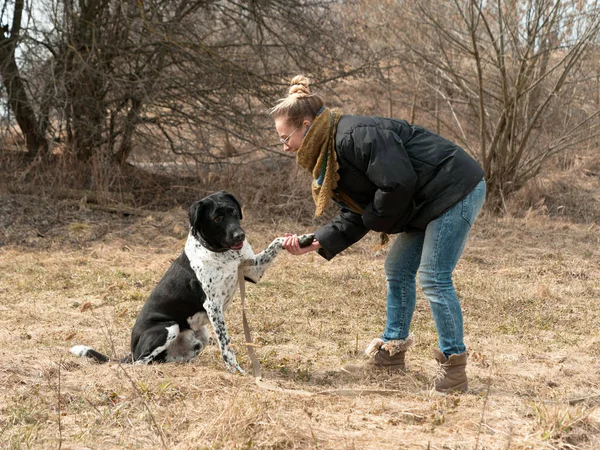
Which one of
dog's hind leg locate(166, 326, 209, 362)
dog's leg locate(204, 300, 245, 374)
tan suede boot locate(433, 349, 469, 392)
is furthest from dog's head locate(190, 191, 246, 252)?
tan suede boot locate(433, 349, 469, 392)

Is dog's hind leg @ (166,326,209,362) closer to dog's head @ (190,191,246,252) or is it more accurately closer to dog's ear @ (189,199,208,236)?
dog's head @ (190,191,246,252)

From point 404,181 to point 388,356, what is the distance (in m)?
1.40

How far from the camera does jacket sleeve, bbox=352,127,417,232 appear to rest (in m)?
3.22

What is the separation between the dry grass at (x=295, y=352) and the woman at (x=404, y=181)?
540 mm

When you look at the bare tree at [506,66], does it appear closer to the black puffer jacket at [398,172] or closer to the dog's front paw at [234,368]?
the black puffer jacket at [398,172]

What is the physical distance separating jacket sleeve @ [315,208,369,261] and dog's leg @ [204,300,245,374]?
34.4 inches

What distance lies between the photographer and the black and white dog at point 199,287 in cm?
401

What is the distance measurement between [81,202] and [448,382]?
7.50 metres

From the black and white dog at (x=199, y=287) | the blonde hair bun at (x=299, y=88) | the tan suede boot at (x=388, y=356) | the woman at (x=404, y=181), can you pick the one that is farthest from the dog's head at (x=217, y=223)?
the tan suede boot at (x=388, y=356)

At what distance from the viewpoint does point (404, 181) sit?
323cm

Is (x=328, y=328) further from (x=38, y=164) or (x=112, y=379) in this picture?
(x=38, y=164)

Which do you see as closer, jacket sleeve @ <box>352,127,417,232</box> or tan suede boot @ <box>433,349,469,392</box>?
jacket sleeve @ <box>352,127,417,232</box>

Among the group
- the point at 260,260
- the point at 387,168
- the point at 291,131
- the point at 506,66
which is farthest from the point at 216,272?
the point at 506,66

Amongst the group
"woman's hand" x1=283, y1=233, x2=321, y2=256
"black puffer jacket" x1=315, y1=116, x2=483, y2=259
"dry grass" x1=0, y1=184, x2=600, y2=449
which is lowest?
"dry grass" x1=0, y1=184, x2=600, y2=449
